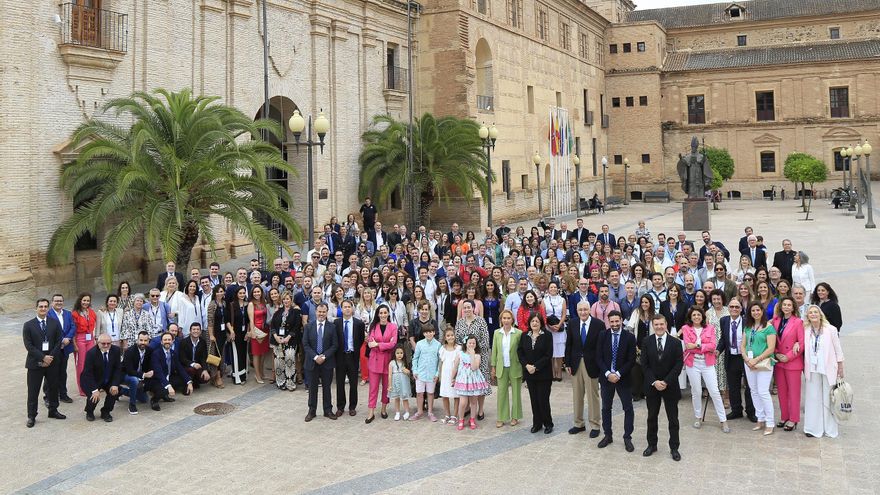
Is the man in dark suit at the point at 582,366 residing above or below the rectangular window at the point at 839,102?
below

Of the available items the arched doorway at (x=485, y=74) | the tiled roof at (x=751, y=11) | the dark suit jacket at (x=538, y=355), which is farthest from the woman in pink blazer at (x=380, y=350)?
the tiled roof at (x=751, y=11)

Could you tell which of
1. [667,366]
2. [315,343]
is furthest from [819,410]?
[315,343]

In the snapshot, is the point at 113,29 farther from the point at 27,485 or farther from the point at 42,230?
the point at 27,485

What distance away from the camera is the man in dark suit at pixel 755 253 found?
48.5ft

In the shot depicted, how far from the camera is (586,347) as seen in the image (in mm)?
8789

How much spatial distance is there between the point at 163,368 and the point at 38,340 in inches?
61.6

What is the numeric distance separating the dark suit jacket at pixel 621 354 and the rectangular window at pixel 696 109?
52.3 metres

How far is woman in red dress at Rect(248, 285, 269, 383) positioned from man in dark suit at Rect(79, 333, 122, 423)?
1.94 meters

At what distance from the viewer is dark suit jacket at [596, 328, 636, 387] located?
849 centimetres

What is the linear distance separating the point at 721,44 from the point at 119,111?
5303cm

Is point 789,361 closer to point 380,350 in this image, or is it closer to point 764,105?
point 380,350

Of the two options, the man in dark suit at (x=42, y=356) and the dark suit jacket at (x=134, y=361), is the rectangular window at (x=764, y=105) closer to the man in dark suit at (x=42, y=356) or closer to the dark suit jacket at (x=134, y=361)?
the dark suit jacket at (x=134, y=361)

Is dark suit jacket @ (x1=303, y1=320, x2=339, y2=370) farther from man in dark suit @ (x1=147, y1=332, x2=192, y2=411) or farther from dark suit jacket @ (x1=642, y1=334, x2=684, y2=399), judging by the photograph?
dark suit jacket @ (x1=642, y1=334, x2=684, y2=399)

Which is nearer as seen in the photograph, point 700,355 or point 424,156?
point 700,355
